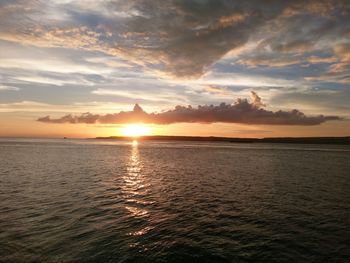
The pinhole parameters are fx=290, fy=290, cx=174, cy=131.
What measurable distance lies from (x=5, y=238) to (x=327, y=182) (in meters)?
54.0

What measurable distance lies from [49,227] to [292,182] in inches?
1787

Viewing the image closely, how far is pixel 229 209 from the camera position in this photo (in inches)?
1328

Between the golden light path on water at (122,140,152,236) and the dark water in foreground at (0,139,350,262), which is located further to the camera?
the golden light path on water at (122,140,152,236)

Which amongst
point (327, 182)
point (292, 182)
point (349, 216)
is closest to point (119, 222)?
point (349, 216)

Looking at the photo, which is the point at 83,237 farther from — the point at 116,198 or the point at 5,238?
the point at 116,198

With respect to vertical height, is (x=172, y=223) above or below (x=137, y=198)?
above

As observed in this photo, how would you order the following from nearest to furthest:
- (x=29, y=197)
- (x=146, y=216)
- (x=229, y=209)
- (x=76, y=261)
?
(x=76, y=261), (x=146, y=216), (x=229, y=209), (x=29, y=197)

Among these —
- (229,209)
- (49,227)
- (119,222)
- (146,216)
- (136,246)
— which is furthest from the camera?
(229,209)

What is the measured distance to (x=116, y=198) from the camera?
39.8 metres

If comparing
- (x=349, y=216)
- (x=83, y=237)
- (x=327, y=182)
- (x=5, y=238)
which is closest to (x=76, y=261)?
(x=83, y=237)

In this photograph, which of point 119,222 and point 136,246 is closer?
point 136,246

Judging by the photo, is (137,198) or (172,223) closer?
(172,223)

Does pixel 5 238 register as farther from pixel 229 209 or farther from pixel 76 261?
pixel 229 209

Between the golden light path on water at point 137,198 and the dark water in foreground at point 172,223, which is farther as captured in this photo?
the golden light path on water at point 137,198
